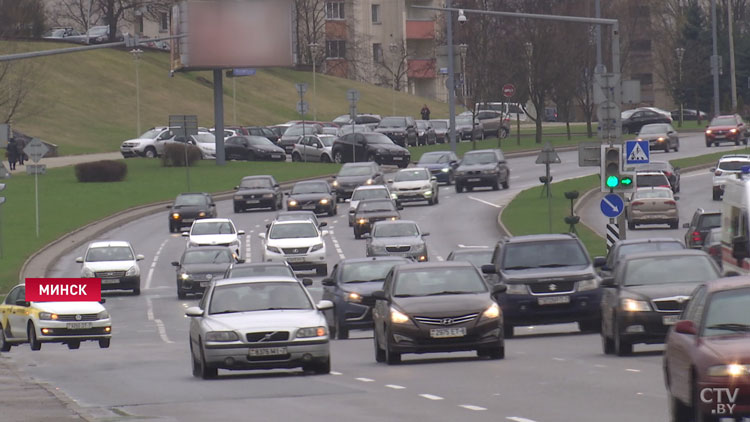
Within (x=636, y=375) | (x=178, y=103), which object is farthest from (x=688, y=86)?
(x=636, y=375)

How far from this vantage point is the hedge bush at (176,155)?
3036 inches

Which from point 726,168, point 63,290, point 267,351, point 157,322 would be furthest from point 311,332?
point 726,168

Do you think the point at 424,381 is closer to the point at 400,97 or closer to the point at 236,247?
the point at 236,247

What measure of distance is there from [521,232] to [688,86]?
236ft

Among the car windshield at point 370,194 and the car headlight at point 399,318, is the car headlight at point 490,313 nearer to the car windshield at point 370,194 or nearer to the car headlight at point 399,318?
the car headlight at point 399,318

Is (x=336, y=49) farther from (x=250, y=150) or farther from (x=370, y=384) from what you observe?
(x=370, y=384)

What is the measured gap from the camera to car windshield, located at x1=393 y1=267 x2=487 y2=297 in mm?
21875

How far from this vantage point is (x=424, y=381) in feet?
62.0

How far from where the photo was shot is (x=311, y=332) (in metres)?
19.8

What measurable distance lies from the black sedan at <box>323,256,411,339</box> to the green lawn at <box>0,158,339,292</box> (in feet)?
52.3

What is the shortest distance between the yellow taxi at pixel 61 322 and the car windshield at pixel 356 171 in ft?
107

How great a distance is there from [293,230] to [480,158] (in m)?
21.4

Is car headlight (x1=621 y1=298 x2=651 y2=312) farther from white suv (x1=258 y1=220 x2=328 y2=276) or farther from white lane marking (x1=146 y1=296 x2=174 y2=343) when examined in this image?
white suv (x1=258 y1=220 x2=328 y2=276)

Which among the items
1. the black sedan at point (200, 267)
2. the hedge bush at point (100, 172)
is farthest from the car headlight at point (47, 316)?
the hedge bush at point (100, 172)
